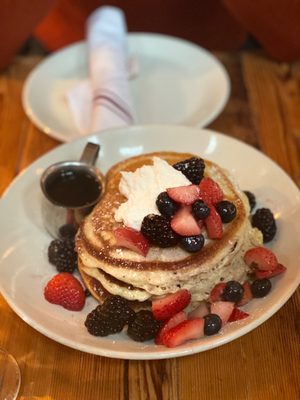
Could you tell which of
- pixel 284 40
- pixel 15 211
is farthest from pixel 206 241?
pixel 284 40

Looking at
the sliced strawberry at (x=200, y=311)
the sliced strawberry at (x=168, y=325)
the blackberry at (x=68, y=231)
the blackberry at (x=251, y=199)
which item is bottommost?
the blackberry at (x=68, y=231)

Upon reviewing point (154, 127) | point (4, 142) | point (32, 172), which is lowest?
point (4, 142)

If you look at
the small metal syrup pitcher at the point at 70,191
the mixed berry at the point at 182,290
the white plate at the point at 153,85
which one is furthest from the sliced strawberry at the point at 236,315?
the white plate at the point at 153,85

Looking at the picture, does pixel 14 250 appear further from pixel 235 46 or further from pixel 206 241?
pixel 235 46

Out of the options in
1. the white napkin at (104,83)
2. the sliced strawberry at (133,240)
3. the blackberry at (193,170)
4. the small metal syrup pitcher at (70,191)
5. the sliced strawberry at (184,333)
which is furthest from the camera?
the white napkin at (104,83)

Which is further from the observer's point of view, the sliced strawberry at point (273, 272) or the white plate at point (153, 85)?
the white plate at point (153, 85)

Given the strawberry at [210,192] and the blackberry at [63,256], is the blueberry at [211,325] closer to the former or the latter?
the strawberry at [210,192]
